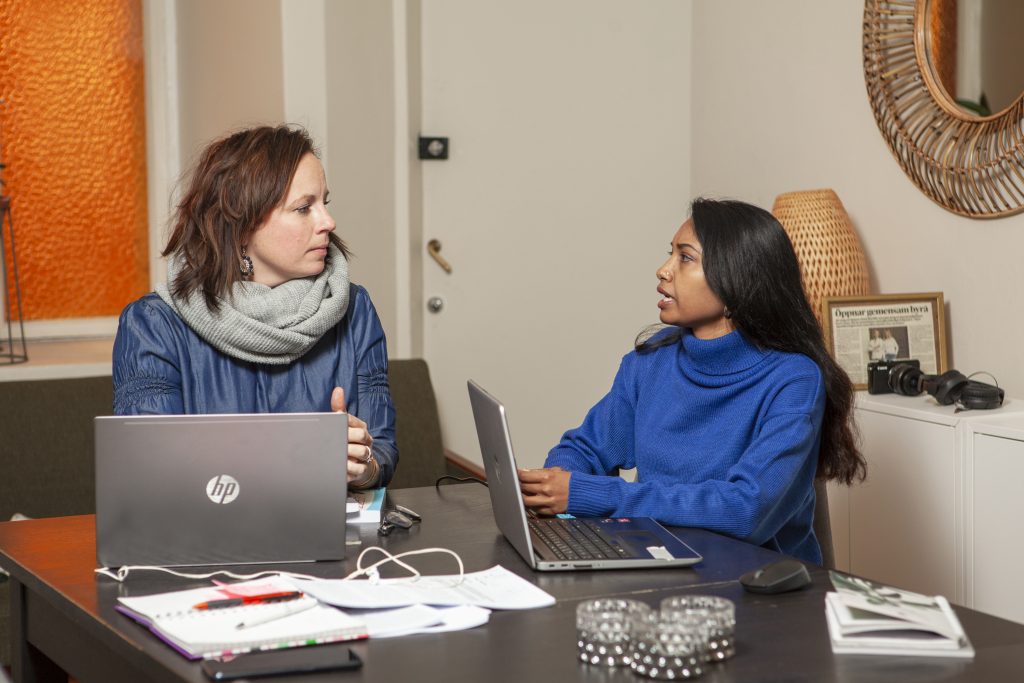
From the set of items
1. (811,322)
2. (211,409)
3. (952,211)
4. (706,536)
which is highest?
(952,211)

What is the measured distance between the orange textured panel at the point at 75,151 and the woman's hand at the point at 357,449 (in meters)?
2.17

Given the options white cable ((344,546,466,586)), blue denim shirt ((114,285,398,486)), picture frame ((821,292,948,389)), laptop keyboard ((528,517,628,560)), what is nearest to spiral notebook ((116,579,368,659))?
white cable ((344,546,466,586))

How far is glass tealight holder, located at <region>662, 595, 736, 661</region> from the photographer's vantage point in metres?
1.15

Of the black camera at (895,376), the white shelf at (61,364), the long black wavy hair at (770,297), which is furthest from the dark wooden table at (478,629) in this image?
the white shelf at (61,364)

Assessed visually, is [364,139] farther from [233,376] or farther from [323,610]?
[323,610]

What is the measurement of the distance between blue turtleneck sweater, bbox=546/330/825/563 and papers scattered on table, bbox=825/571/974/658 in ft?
1.58

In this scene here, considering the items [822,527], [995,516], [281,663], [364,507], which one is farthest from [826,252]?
[281,663]

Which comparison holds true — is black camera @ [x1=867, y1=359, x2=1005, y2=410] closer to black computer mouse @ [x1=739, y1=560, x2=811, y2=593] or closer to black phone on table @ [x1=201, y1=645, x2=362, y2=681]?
black computer mouse @ [x1=739, y1=560, x2=811, y2=593]

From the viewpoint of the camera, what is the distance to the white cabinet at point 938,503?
234 centimetres

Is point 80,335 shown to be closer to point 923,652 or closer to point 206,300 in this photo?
point 206,300

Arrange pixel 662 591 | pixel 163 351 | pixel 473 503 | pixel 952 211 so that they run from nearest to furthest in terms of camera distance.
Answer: pixel 662 591 → pixel 473 503 → pixel 163 351 → pixel 952 211

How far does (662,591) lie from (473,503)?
56 cm

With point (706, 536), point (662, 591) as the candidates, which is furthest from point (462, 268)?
point (662, 591)

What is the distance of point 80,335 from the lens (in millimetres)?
3766
